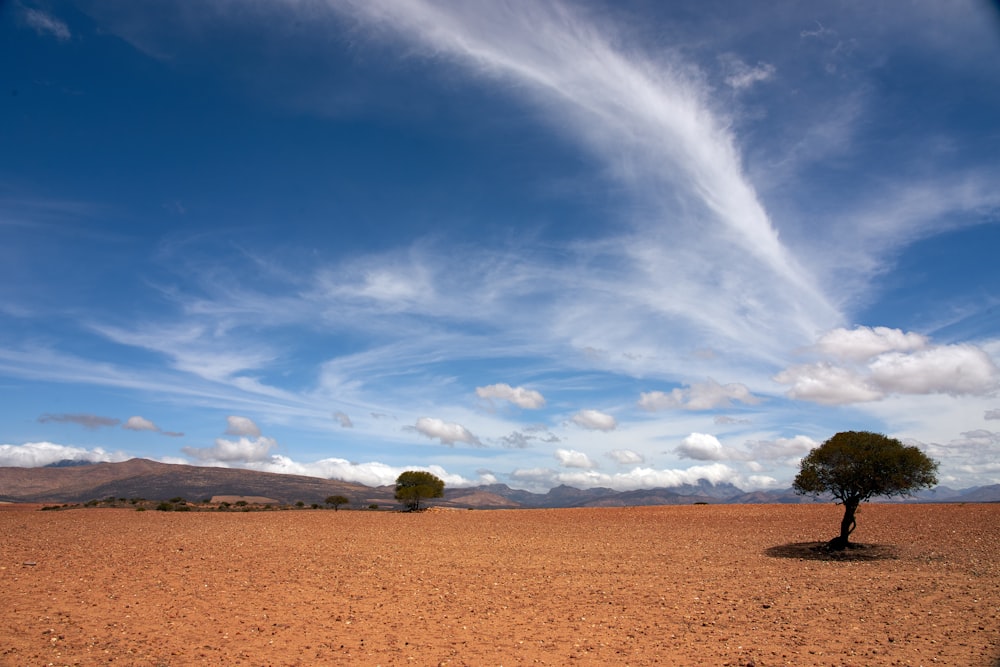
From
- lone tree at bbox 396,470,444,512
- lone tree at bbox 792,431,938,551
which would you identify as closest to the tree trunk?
lone tree at bbox 792,431,938,551

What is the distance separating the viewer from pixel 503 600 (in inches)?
672

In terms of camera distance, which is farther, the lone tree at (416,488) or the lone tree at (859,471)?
the lone tree at (416,488)

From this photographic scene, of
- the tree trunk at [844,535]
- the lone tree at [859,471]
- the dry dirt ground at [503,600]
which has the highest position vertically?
the lone tree at [859,471]

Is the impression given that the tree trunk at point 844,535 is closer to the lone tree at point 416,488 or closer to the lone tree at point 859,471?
the lone tree at point 859,471

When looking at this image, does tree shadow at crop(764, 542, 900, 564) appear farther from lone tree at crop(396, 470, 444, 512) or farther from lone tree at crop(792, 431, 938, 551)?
lone tree at crop(396, 470, 444, 512)

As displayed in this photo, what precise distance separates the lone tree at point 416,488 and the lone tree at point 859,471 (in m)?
51.7

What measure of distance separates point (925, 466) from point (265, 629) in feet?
90.6

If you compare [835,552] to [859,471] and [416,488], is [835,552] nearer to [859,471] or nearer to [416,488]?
[859,471]

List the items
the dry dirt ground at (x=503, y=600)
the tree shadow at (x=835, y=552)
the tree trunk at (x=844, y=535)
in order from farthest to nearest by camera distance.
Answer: the tree trunk at (x=844, y=535) < the tree shadow at (x=835, y=552) < the dry dirt ground at (x=503, y=600)

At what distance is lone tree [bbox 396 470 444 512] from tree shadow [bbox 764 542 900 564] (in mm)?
50584

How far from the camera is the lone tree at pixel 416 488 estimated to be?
7219 centimetres

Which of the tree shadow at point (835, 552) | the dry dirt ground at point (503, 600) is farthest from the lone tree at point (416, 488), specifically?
the tree shadow at point (835, 552)

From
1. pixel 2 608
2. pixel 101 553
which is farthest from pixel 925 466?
pixel 101 553

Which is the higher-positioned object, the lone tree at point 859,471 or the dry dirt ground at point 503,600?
the lone tree at point 859,471
